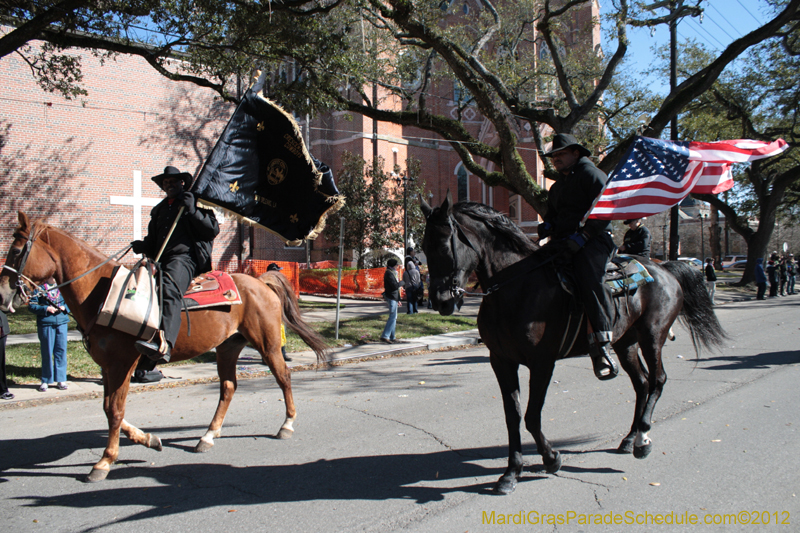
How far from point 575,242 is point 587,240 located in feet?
0.67

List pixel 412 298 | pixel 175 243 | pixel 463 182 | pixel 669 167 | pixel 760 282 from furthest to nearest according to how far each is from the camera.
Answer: pixel 463 182
pixel 760 282
pixel 412 298
pixel 669 167
pixel 175 243

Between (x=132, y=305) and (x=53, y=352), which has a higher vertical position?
(x=132, y=305)

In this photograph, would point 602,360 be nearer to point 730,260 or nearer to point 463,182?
point 463,182

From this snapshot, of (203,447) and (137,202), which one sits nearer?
(203,447)

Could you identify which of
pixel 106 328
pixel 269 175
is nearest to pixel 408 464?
pixel 106 328

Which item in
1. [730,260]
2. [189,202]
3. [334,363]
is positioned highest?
[189,202]

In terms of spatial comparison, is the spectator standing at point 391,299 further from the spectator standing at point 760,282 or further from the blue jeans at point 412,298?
the spectator standing at point 760,282

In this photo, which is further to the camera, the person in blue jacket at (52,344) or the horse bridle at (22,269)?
the person in blue jacket at (52,344)

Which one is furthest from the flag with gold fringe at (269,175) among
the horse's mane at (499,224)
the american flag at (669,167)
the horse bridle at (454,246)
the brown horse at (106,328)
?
the american flag at (669,167)

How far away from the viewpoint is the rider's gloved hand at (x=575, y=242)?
14.5ft

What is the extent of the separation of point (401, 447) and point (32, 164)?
808 inches

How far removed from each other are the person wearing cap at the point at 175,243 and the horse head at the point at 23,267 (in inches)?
30.0

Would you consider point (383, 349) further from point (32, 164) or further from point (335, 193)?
point (32, 164)

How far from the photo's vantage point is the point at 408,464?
4.72 meters
